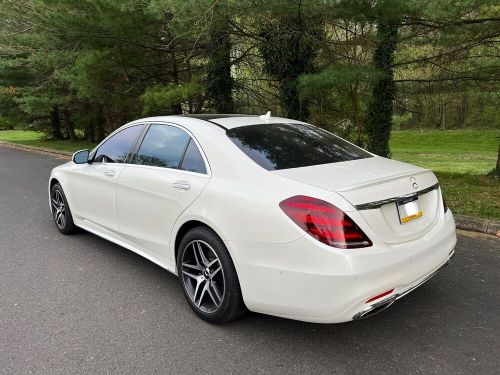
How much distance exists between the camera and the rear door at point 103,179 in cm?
436

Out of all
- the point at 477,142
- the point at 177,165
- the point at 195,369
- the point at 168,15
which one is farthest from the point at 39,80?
the point at 477,142

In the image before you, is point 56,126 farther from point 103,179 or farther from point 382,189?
point 382,189

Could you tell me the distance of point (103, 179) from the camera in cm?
450

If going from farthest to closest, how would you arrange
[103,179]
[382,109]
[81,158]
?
[382,109]
[81,158]
[103,179]

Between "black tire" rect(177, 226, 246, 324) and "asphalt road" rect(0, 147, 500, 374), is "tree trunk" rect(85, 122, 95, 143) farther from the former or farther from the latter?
"black tire" rect(177, 226, 246, 324)

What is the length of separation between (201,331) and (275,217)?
1.10m

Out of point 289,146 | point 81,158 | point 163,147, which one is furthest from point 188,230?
point 81,158

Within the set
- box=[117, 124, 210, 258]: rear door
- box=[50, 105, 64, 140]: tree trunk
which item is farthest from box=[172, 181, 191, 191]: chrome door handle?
box=[50, 105, 64, 140]: tree trunk

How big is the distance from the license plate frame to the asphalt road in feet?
2.70

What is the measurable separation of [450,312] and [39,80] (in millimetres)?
19984

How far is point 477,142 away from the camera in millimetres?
37594

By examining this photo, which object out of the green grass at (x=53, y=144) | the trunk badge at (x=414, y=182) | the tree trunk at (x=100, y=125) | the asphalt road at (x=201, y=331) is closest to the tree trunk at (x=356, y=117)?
the asphalt road at (x=201, y=331)

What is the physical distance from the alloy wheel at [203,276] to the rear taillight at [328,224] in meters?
0.80

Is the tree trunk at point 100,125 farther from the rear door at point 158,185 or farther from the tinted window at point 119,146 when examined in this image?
the rear door at point 158,185
